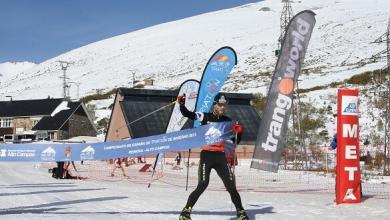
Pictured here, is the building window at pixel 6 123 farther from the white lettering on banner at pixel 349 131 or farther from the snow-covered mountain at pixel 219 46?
the white lettering on banner at pixel 349 131

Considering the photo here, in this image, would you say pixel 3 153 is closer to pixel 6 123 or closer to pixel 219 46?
pixel 6 123

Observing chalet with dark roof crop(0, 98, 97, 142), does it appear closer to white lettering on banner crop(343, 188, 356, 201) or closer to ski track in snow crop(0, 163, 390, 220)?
ski track in snow crop(0, 163, 390, 220)

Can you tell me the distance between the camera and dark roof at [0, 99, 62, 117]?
281 feet

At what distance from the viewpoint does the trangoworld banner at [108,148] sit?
9.65 meters

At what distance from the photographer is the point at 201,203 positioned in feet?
37.9

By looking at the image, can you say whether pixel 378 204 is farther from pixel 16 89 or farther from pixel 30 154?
pixel 16 89

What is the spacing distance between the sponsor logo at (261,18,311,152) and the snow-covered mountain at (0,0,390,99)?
60679 mm

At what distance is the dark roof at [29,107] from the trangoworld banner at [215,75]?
70374mm

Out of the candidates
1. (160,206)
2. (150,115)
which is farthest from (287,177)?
(150,115)

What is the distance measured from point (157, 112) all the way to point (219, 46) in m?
95.9

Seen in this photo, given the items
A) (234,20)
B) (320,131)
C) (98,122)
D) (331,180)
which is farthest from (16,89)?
(331,180)

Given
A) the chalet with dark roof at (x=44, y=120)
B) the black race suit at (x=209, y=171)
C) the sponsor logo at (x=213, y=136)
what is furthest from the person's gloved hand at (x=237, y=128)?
the chalet with dark roof at (x=44, y=120)

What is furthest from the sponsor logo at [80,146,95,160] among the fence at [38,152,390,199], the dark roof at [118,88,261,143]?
the dark roof at [118,88,261,143]

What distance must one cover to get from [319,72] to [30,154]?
7935cm
